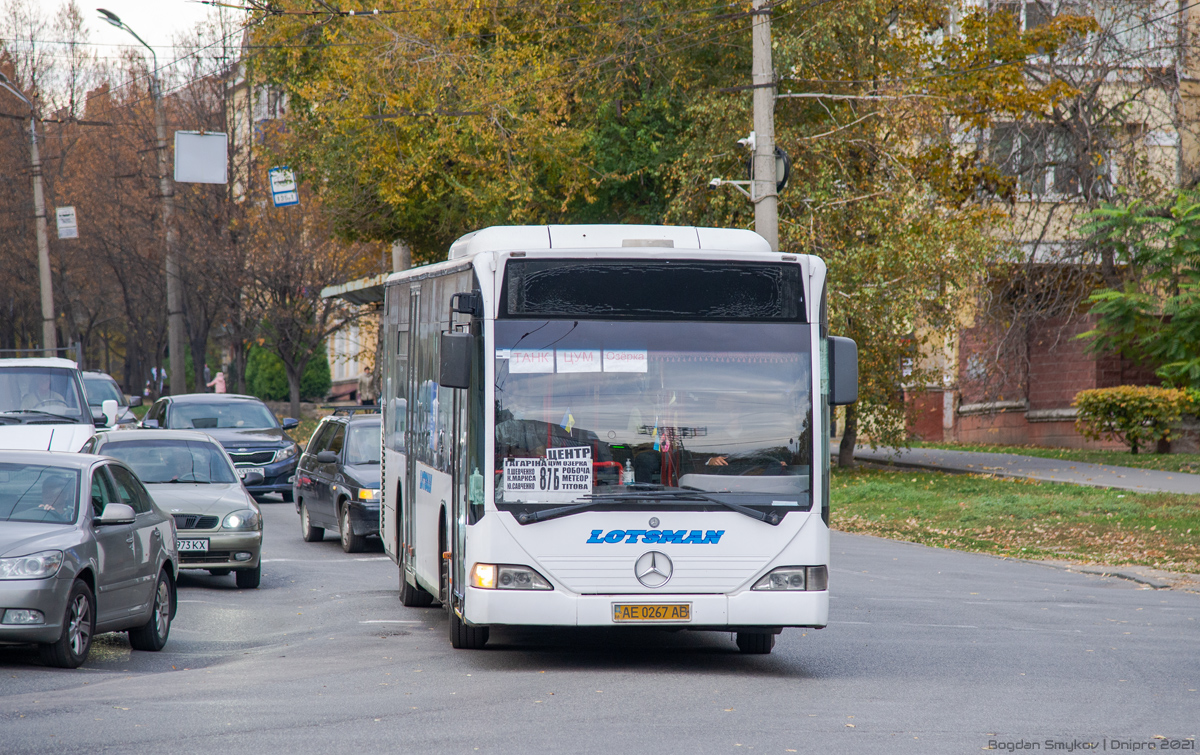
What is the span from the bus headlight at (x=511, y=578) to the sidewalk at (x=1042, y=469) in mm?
15776

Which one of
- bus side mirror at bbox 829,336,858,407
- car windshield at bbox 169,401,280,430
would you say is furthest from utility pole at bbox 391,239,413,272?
bus side mirror at bbox 829,336,858,407

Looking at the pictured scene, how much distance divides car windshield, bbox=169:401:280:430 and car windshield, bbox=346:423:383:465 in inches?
285

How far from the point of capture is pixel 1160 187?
105 feet

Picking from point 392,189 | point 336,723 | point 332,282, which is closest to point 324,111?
point 392,189

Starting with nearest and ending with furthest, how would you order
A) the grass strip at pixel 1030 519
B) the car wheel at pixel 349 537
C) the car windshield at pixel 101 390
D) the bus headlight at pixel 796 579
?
the bus headlight at pixel 796 579 → the car wheel at pixel 349 537 → the grass strip at pixel 1030 519 → the car windshield at pixel 101 390

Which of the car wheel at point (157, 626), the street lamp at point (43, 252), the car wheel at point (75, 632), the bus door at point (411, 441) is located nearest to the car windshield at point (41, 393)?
the bus door at point (411, 441)

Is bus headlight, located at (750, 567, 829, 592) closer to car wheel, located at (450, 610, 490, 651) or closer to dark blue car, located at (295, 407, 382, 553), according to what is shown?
car wheel, located at (450, 610, 490, 651)

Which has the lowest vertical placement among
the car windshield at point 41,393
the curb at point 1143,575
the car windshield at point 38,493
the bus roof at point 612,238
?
the curb at point 1143,575

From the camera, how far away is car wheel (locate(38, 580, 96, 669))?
921cm

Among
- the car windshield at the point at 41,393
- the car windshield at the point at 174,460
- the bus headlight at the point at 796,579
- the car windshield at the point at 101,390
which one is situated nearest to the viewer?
the bus headlight at the point at 796,579

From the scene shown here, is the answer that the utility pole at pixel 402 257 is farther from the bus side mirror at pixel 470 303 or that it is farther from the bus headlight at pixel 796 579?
the bus headlight at pixel 796 579

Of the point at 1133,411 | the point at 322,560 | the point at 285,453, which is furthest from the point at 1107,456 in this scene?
the point at 322,560

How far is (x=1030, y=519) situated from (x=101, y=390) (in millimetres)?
17747

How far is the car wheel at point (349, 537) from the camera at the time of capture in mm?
17438
